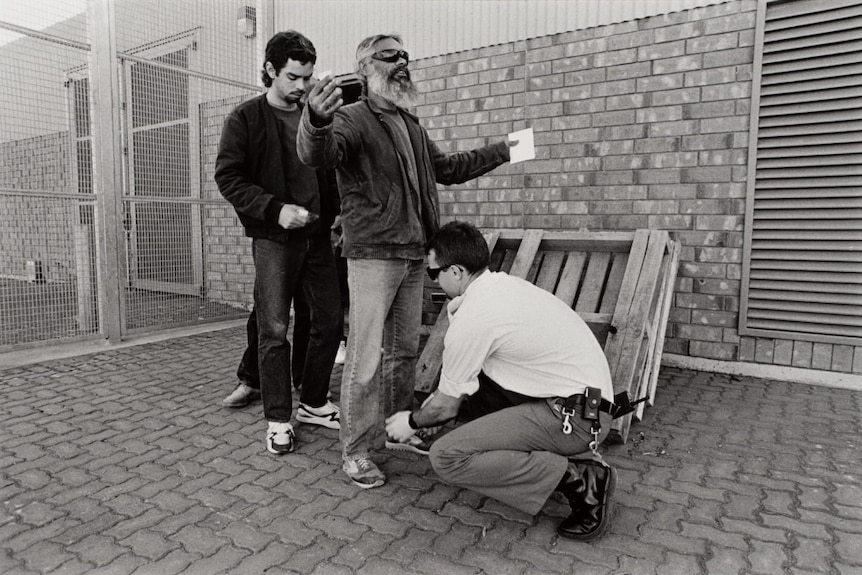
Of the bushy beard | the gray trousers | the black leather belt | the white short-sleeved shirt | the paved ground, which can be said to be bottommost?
the paved ground

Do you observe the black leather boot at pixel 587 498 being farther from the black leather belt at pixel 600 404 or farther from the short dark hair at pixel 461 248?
the short dark hair at pixel 461 248

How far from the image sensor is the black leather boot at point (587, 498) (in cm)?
253

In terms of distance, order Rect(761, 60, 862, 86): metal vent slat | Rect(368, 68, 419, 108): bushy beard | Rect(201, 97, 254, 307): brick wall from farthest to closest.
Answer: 1. Rect(201, 97, 254, 307): brick wall
2. Rect(761, 60, 862, 86): metal vent slat
3. Rect(368, 68, 419, 108): bushy beard

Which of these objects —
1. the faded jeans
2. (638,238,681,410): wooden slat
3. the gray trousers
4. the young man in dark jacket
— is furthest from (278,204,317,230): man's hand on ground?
(638,238,681,410): wooden slat

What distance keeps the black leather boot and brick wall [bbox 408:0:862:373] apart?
3036 mm

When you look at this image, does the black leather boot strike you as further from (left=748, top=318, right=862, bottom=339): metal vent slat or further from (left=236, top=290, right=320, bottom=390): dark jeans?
(left=748, top=318, right=862, bottom=339): metal vent slat

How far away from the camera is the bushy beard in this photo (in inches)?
123

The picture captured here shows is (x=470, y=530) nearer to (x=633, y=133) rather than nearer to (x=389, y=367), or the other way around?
(x=389, y=367)

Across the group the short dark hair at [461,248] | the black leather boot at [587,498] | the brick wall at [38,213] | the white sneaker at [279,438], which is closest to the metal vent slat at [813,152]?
the short dark hair at [461,248]

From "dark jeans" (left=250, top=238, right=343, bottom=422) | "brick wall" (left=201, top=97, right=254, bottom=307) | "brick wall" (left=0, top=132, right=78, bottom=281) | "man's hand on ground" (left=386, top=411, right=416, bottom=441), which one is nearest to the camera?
"man's hand on ground" (left=386, top=411, right=416, bottom=441)

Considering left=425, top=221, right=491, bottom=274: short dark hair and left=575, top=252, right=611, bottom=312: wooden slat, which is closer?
left=425, top=221, right=491, bottom=274: short dark hair

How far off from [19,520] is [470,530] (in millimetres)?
2005

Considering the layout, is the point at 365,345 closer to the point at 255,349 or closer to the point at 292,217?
the point at 292,217

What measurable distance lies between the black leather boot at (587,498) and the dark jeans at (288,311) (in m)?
1.74
